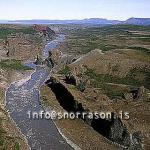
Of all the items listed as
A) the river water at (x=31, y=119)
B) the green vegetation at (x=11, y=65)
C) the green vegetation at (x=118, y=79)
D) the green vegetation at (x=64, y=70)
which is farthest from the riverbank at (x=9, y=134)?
the green vegetation at (x=11, y=65)

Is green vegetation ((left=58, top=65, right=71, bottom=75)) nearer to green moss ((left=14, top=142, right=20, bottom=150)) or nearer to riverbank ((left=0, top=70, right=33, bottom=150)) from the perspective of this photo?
riverbank ((left=0, top=70, right=33, bottom=150))

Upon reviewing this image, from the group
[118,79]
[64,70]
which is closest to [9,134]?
[118,79]

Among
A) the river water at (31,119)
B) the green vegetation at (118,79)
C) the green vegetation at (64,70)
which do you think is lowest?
the river water at (31,119)

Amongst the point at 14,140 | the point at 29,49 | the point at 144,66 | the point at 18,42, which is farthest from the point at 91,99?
the point at 18,42

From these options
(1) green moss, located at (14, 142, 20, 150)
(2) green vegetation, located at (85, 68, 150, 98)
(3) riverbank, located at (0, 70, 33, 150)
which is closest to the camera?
(1) green moss, located at (14, 142, 20, 150)

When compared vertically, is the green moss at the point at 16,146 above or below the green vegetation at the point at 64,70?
above

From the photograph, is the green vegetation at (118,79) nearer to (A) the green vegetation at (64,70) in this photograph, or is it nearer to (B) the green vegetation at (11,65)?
(A) the green vegetation at (64,70)

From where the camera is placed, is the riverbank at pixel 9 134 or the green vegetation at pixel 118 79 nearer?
the riverbank at pixel 9 134

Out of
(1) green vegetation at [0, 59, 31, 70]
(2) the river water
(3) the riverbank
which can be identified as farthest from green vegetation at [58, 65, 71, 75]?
(3) the riverbank

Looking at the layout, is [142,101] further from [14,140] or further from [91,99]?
[14,140]
